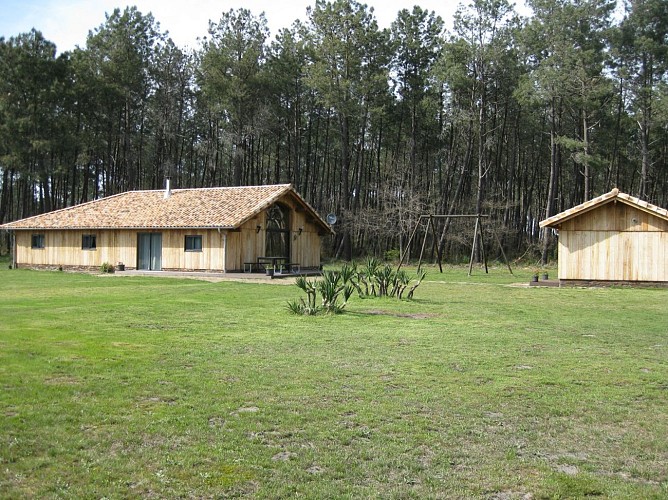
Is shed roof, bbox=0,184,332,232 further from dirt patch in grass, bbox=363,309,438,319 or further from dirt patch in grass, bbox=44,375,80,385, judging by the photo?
dirt patch in grass, bbox=44,375,80,385

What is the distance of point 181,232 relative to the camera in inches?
1166

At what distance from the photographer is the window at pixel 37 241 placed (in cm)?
3416

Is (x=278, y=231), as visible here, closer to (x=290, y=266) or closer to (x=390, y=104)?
(x=290, y=266)

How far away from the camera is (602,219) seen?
23.2 meters

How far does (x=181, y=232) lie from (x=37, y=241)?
10.0 metres

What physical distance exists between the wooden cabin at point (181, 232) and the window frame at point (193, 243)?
0.15 feet

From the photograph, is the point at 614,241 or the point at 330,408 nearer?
the point at 330,408

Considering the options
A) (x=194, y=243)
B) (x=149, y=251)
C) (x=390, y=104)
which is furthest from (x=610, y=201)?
(x=390, y=104)

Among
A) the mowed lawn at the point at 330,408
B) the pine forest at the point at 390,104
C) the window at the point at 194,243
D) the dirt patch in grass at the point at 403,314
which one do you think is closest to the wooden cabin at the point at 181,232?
the window at the point at 194,243

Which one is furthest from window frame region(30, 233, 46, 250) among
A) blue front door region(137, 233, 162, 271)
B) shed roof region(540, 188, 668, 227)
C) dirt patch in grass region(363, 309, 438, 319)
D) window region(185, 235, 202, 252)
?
dirt patch in grass region(363, 309, 438, 319)

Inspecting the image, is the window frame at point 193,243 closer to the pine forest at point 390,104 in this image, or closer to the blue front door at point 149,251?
the blue front door at point 149,251

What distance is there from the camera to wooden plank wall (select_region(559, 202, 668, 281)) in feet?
74.4

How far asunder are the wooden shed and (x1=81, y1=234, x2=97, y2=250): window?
21.7m

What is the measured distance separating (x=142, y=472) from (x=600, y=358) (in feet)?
22.1
